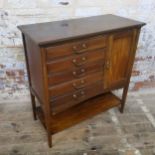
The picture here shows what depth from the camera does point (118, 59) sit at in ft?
5.61

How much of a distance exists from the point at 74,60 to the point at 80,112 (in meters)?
0.66

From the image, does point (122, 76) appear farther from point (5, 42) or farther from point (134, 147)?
point (5, 42)

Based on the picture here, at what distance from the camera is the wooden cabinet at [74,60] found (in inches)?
53.2

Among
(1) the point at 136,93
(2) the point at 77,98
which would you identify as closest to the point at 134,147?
(2) the point at 77,98

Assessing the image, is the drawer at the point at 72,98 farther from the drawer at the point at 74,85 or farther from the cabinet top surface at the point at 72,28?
the cabinet top surface at the point at 72,28

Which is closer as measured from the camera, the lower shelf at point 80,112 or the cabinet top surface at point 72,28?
the cabinet top surface at point 72,28

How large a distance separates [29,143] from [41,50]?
3.11ft

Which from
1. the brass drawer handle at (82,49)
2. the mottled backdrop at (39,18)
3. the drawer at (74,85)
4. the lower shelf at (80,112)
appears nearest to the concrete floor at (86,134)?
the lower shelf at (80,112)

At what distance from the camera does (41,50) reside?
1.26 m

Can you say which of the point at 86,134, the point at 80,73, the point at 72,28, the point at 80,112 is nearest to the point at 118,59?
the point at 80,73

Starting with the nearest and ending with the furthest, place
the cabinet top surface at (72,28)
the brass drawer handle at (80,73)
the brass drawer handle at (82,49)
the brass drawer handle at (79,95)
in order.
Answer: the cabinet top surface at (72,28) < the brass drawer handle at (82,49) < the brass drawer handle at (80,73) < the brass drawer handle at (79,95)

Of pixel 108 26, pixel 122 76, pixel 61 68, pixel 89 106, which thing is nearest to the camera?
pixel 61 68

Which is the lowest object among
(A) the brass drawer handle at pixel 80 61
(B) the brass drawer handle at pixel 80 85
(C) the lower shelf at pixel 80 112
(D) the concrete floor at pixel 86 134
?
(D) the concrete floor at pixel 86 134

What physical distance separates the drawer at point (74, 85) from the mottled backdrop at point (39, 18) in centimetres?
65
